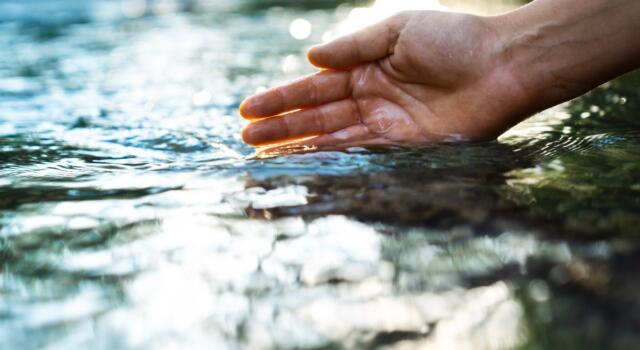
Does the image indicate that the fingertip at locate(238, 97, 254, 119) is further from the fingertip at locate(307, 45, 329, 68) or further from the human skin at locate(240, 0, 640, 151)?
the fingertip at locate(307, 45, 329, 68)

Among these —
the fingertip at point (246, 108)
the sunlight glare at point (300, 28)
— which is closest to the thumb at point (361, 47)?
the fingertip at point (246, 108)

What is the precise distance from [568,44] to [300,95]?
1255 mm

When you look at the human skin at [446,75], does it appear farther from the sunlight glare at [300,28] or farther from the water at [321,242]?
the sunlight glare at [300,28]

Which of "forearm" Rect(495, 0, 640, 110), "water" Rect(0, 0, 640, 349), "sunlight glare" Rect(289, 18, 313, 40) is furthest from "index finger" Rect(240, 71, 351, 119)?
"sunlight glare" Rect(289, 18, 313, 40)

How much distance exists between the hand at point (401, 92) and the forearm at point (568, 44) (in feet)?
0.24

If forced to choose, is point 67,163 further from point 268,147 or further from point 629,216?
point 629,216

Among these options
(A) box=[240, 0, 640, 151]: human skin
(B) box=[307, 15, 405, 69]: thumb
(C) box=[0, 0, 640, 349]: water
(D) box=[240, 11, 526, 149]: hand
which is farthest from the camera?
(B) box=[307, 15, 405, 69]: thumb

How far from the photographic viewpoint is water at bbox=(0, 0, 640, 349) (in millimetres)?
1279

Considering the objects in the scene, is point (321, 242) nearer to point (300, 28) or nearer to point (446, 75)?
point (446, 75)

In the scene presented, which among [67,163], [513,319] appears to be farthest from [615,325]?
[67,163]

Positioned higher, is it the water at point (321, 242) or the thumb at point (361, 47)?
the thumb at point (361, 47)

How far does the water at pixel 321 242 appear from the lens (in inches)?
50.4

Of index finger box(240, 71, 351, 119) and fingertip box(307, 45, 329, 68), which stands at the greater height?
fingertip box(307, 45, 329, 68)

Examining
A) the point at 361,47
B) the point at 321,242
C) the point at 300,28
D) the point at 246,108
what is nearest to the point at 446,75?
the point at 361,47
